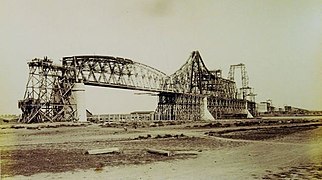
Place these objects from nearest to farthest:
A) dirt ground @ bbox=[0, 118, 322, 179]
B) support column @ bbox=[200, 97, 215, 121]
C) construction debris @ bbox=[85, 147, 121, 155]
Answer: dirt ground @ bbox=[0, 118, 322, 179], construction debris @ bbox=[85, 147, 121, 155], support column @ bbox=[200, 97, 215, 121]

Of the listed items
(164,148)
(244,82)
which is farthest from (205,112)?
(164,148)

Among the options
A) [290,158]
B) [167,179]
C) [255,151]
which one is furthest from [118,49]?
[290,158]

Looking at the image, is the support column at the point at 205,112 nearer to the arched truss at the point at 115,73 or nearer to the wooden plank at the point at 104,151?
the arched truss at the point at 115,73

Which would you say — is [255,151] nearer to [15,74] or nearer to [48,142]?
[48,142]

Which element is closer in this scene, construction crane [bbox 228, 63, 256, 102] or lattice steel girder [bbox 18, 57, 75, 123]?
lattice steel girder [bbox 18, 57, 75, 123]

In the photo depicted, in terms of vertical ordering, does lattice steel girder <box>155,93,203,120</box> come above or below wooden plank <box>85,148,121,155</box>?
above

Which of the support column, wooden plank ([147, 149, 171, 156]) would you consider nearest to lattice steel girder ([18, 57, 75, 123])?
wooden plank ([147, 149, 171, 156])

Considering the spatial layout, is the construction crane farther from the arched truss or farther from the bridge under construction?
the arched truss
